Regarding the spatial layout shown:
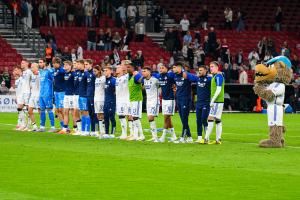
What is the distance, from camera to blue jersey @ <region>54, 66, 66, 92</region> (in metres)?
31.9

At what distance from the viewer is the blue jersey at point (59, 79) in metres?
31.9

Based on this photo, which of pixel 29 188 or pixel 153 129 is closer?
pixel 29 188

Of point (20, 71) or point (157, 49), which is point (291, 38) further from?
point (20, 71)

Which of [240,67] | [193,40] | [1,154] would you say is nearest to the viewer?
[1,154]

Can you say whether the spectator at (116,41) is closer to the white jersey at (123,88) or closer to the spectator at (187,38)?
the spectator at (187,38)

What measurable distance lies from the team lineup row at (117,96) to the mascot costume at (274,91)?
1.26 meters

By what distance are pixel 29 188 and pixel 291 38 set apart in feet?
162

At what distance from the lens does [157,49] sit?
5716 centimetres

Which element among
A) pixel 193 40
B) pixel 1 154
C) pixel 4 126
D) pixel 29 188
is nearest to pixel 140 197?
pixel 29 188

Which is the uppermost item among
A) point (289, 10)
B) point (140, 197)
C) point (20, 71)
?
point (289, 10)

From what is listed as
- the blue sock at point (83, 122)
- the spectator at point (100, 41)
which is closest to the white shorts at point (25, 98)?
the blue sock at point (83, 122)

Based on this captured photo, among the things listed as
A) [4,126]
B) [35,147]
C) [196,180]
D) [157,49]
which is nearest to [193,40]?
[157,49]

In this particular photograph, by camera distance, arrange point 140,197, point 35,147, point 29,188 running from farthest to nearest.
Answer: point 35,147
point 29,188
point 140,197

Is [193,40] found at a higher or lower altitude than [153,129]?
higher
